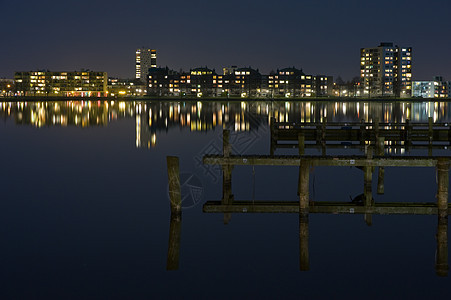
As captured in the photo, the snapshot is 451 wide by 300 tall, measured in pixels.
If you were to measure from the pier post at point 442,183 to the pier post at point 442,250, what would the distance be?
1.71 ft

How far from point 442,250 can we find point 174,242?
30.6 ft

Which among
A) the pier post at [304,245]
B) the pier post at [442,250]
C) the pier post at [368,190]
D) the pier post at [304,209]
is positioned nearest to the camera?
the pier post at [442,250]

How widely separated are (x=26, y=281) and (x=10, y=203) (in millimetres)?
11195

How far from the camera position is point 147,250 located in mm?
18281

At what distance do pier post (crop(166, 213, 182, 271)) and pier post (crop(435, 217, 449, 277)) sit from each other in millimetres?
8337

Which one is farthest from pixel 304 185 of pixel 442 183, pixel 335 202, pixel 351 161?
pixel 442 183

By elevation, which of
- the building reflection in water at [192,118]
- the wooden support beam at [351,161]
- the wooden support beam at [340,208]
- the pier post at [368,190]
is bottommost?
the wooden support beam at [340,208]

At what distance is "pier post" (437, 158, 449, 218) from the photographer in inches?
706

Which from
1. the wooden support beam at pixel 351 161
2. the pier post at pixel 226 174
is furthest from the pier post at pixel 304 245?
the pier post at pixel 226 174

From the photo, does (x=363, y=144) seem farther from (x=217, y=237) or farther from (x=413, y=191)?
(x=217, y=237)

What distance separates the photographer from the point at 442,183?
1792cm

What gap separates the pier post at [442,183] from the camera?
17.9 m

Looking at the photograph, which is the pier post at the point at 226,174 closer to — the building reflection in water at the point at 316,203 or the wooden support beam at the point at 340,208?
the building reflection in water at the point at 316,203

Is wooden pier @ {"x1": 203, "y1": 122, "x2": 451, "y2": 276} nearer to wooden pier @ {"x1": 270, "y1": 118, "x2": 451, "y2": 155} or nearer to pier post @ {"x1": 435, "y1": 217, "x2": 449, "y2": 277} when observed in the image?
pier post @ {"x1": 435, "y1": 217, "x2": 449, "y2": 277}
